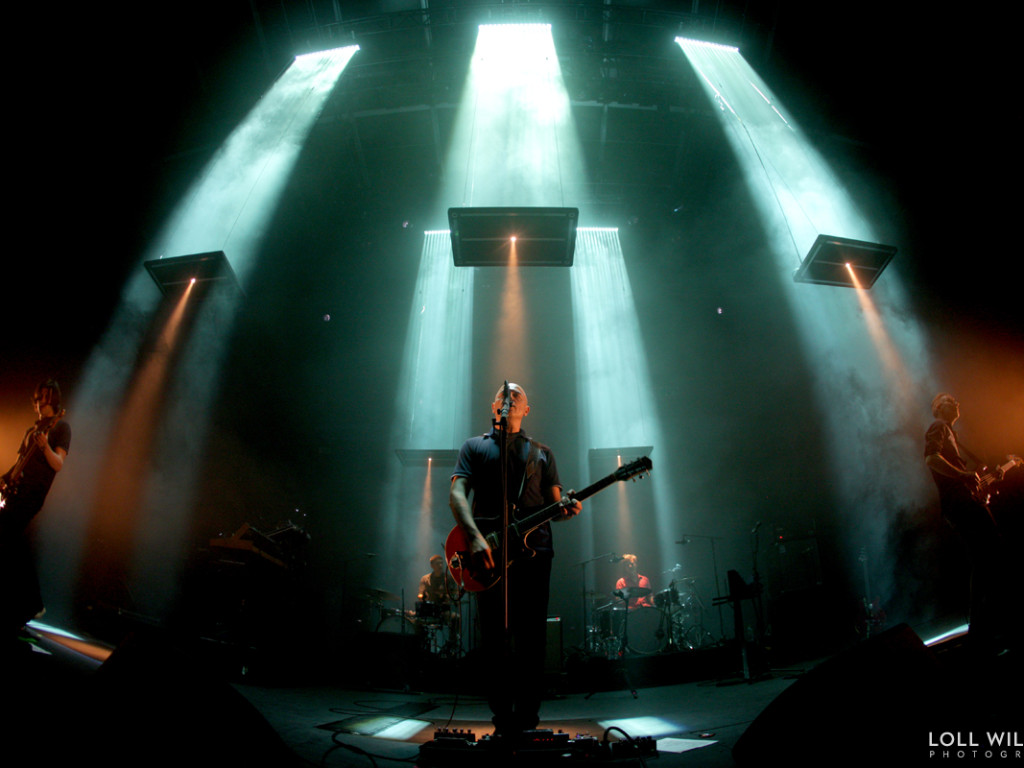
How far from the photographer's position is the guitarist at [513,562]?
7.75 ft

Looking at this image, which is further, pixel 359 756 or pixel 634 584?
pixel 634 584

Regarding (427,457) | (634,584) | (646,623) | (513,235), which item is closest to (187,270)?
(513,235)

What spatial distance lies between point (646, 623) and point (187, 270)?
9677mm

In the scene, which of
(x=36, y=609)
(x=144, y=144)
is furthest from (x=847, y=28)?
(x=36, y=609)

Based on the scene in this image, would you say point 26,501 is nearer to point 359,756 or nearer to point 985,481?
point 359,756

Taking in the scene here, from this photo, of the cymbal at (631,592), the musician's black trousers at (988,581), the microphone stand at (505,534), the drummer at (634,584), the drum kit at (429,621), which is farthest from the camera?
the drummer at (634,584)

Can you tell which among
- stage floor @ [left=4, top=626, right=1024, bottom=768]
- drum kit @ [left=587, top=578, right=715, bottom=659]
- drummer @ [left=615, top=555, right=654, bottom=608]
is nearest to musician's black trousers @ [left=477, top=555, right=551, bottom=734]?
stage floor @ [left=4, top=626, right=1024, bottom=768]

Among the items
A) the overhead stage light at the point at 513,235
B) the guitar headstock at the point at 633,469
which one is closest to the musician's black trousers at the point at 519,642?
the guitar headstock at the point at 633,469

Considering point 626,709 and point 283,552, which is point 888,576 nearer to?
point 626,709

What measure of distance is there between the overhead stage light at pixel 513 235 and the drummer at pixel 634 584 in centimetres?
523

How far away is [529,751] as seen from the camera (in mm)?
1989

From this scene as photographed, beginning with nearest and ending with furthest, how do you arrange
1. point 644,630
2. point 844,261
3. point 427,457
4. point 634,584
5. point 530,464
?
1. point 530,464
2. point 844,261
3. point 634,584
4. point 644,630
5. point 427,457

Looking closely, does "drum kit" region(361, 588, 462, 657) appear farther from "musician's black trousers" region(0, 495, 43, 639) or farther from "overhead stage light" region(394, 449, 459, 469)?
"musician's black trousers" region(0, 495, 43, 639)

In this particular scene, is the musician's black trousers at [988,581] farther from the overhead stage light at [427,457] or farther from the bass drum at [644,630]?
the overhead stage light at [427,457]
